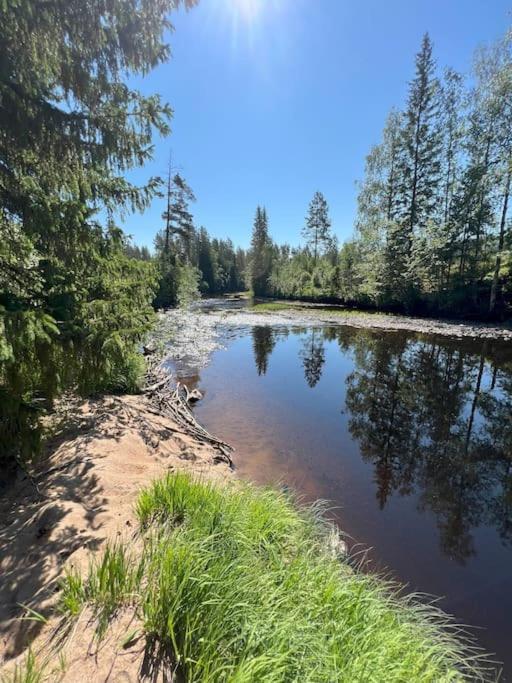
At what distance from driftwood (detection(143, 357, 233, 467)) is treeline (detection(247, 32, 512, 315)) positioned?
71.6ft

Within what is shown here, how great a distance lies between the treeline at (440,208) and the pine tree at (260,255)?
2363 centimetres

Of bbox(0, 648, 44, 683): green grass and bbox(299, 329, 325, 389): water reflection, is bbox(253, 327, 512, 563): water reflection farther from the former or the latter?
bbox(0, 648, 44, 683): green grass

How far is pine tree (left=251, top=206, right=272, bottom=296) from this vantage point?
2146 inches

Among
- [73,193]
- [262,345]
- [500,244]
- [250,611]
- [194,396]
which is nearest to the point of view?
[250,611]

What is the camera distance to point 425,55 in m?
23.6

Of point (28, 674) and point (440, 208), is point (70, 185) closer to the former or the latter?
point (28, 674)

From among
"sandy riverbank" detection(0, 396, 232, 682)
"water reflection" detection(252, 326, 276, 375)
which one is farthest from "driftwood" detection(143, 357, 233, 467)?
"water reflection" detection(252, 326, 276, 375)

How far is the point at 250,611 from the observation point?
1888 mm

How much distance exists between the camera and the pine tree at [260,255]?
54.5 meters

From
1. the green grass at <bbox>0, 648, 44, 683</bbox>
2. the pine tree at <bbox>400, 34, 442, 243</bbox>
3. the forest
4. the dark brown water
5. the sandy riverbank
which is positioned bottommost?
the dark brown water

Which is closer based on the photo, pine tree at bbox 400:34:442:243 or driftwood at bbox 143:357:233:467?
driftwood at bbox 143:357:233:467

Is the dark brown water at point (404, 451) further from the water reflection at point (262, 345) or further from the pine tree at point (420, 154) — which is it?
the pine tree at point (420, 154)

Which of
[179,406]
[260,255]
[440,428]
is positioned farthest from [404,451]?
[260,255]

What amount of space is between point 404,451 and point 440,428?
4.75 ft
